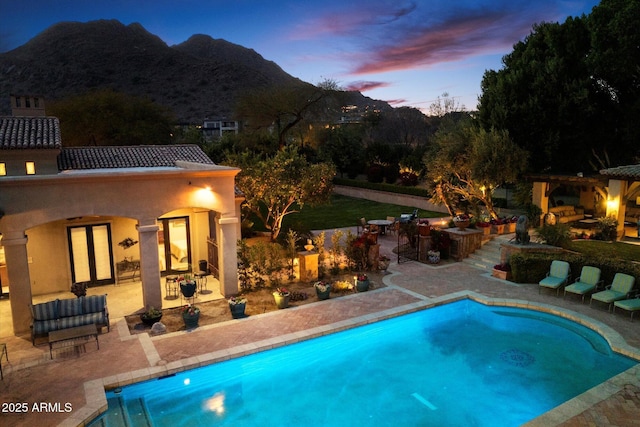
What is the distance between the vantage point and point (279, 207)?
20.9 m

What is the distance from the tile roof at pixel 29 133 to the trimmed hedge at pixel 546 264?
615 inches

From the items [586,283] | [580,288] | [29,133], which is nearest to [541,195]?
[586,283]

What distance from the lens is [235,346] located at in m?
10.6

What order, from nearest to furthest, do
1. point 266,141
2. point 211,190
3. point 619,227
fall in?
1. point 211,190
2. point 619,227
3. point 266,141

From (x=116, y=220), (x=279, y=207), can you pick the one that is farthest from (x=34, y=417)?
(x=279, y=207)

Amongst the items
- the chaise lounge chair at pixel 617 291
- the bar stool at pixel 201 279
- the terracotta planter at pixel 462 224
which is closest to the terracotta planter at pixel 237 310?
the bar stool at pixel 201 279

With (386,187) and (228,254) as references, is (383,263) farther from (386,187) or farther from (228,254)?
(386,187)

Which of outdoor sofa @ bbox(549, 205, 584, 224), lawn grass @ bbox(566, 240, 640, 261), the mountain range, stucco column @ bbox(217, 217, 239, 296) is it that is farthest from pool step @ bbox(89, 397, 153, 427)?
the mountain range

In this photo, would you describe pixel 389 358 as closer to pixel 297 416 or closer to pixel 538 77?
pixel 297 416

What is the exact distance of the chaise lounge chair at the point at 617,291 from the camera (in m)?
12.6

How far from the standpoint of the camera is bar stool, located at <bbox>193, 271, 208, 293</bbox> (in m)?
15.2

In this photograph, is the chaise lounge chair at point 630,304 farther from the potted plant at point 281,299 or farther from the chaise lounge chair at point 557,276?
the potted plant at point 281,299

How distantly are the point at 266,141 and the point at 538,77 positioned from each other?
24.7m

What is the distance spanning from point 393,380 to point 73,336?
25.2ft
